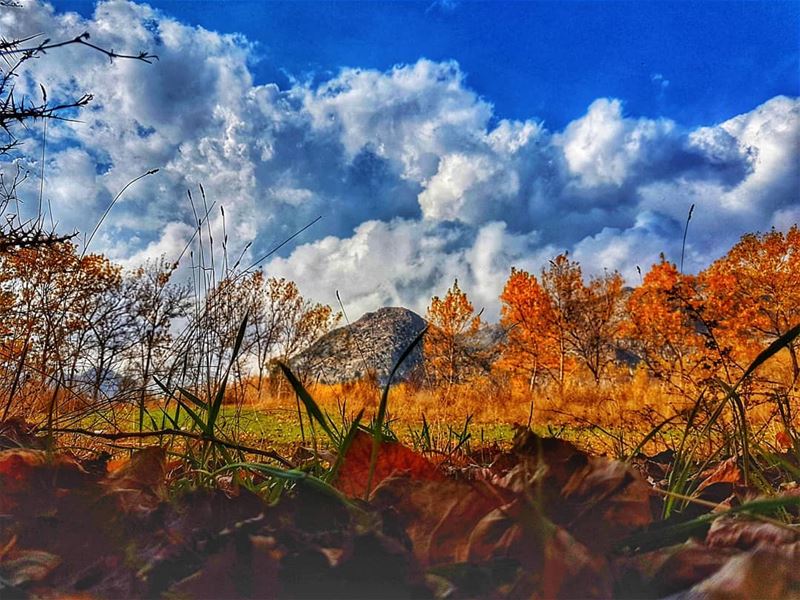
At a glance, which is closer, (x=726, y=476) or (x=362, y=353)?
(x=726, y=476)

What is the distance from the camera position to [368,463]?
461 millimetres

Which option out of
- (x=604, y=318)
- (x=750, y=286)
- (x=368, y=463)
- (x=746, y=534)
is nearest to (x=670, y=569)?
(x=746, y=534)

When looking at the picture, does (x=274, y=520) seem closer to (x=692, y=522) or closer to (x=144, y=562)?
(x=144, y=562)

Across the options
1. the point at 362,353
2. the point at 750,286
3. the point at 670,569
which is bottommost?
the point at 670,569

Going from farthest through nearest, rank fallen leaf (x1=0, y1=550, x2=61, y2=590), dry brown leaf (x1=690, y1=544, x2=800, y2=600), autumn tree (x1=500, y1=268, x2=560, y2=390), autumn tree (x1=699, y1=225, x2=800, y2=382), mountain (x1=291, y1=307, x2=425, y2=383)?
autumn tree (x1=500, y1=268, x2=560, y2=390) < autumn tree (x1=699, y1=225, x2=800, y2=382) < mountain (x1=291, y1=307, x2=425, y2=383) < fallen leaf (x1=0, y1=550, x2=61, y2=590) < dry brown leaf (x1=690, y1=544, x2=800, y2=600)

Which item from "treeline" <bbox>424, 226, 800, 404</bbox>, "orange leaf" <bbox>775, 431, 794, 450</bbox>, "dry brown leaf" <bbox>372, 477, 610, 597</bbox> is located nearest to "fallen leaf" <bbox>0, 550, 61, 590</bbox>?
"dry brown leaf" <bbox>372, 477, 610, 597</bbox>

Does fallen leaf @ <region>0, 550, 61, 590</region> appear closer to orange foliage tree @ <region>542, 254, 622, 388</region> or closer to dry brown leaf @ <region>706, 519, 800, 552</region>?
dry brown leaf @ <region>706, 519, 800, 552</region>

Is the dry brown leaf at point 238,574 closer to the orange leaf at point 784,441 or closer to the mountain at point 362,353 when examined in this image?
the mountain at point 362,353

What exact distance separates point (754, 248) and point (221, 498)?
17420 mm

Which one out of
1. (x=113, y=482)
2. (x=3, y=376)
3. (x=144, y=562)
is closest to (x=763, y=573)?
(x=144, y=562)

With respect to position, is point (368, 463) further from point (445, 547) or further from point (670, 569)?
point (670, 569)

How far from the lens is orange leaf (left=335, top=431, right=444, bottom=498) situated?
1.50 ft

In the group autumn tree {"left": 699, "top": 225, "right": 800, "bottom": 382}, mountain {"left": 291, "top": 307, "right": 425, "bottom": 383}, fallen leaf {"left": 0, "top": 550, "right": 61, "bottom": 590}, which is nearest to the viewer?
fallen leaf {"left": 0, "top": 550, "right": 61, "bottom": 590}

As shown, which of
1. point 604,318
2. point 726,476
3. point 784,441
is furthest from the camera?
point 604,318
